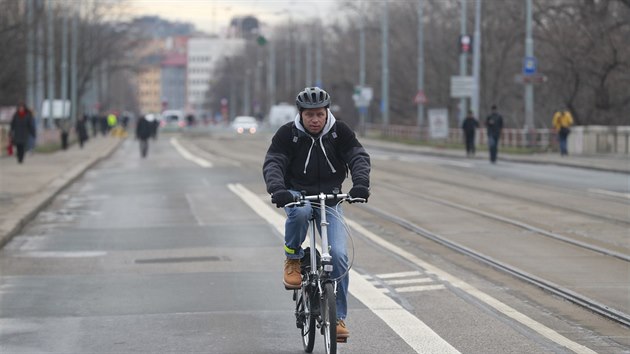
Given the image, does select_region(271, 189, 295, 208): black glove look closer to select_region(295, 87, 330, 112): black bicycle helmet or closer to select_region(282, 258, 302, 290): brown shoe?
select_region(295, 87, 330, 112): black bicycle helmet

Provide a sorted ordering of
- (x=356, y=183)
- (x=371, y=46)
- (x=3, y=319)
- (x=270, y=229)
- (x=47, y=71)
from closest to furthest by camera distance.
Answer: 1. (x=356, y=183)
2. (x=3, y=319)
3. (x=270, y=229)
4. (x=47, y=71)
5. (x=371, y=46)

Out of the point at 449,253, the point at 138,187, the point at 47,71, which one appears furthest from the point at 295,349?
the point at 47,71

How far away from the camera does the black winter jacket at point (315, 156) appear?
852 centimetres

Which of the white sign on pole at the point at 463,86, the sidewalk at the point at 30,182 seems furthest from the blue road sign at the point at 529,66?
the sidewalk at the point at 30,182

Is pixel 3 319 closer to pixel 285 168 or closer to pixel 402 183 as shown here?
pixel 285 168

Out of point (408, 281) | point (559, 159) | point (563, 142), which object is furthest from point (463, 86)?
point (408, 281)

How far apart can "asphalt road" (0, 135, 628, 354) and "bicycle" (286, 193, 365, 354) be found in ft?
0.95

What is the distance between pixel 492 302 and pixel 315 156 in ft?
9.90

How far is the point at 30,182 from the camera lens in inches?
1126

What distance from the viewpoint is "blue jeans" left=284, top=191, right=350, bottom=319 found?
840 cm

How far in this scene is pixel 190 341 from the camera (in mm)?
9336

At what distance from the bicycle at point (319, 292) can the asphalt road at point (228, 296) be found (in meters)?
0.29

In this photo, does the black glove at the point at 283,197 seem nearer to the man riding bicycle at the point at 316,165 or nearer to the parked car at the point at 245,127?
the man riding bicycle at the point at 316,165

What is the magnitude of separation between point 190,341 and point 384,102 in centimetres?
6234
